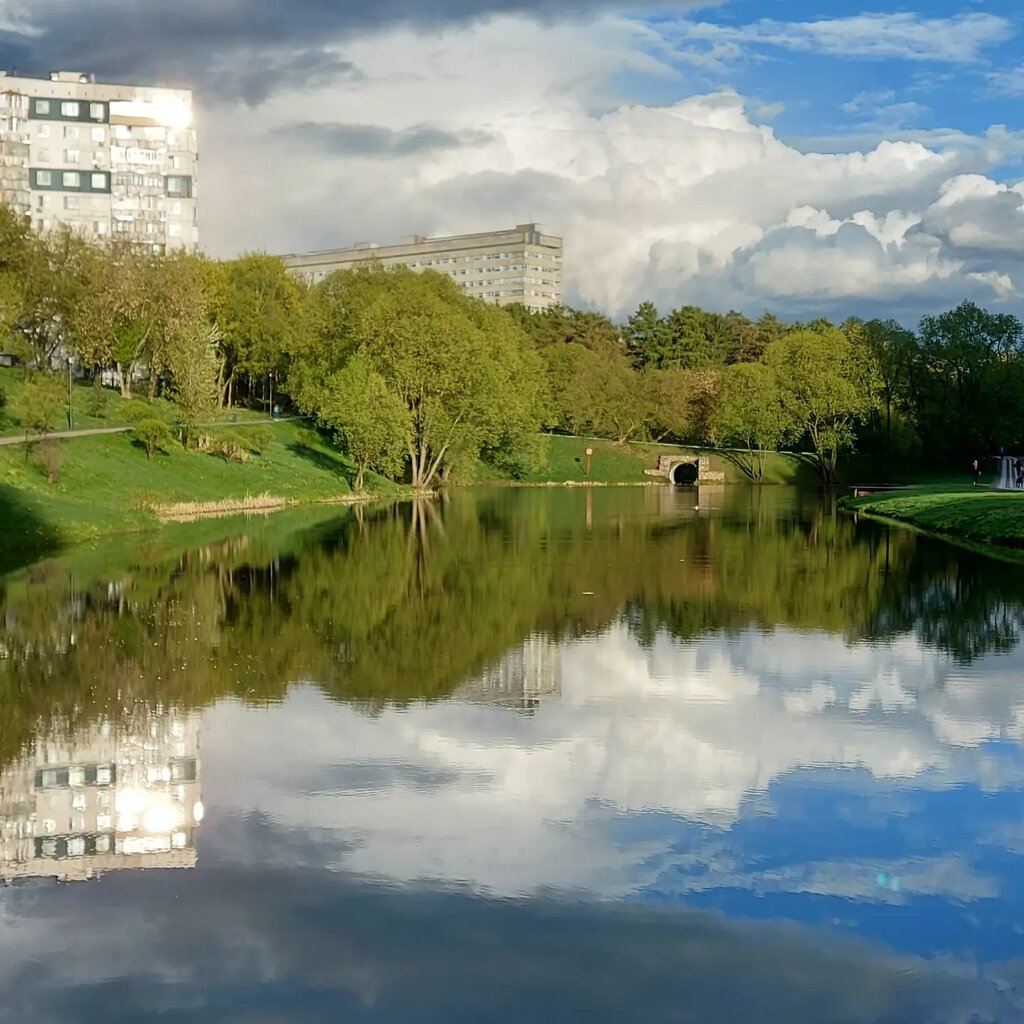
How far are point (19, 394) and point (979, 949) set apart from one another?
2071 inches

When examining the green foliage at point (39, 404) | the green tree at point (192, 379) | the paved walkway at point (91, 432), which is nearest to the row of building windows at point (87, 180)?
the paved walkway at point (91, 432)

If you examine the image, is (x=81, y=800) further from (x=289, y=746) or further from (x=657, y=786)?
(x=657, y=786)

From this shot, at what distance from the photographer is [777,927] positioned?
33.8ft

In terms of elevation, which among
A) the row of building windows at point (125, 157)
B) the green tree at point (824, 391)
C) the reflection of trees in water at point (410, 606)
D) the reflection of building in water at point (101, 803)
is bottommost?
the reflection of building in water at point (101, 803)

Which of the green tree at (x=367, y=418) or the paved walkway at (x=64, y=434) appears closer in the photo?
the paved walkway at (x=64, y=434)

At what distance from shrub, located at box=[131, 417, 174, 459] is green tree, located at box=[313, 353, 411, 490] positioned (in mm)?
14581

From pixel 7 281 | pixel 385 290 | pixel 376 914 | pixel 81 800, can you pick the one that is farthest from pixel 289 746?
pixel 385 290

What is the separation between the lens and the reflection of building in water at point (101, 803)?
12031mm

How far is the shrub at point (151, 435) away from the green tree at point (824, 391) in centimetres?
7402

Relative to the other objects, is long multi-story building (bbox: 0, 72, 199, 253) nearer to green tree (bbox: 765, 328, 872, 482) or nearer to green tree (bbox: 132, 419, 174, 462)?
green tree (bbox: 765, 328, 872, 482)

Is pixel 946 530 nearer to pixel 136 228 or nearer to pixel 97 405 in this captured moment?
pixel 97 405

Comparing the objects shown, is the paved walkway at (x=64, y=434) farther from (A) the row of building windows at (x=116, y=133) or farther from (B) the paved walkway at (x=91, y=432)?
(A) the row of building windows at (x=116, y=133)

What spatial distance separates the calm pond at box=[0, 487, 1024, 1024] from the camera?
9359 mm

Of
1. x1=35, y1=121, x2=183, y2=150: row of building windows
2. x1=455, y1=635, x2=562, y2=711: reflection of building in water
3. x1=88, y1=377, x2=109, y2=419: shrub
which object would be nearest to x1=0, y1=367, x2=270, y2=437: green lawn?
x1=88, y1=377, x2=109, y2=419: shrub
